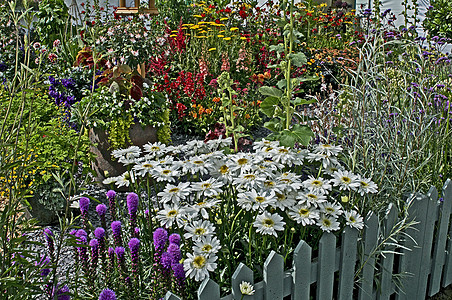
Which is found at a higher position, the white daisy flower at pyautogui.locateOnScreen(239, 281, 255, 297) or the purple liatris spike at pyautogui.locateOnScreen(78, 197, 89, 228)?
the purple liatris spike at pyautogui.locateOnScreen(78, 197, 89, 228)

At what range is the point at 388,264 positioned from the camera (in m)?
2.33

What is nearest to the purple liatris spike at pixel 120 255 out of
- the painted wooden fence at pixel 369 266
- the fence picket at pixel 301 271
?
the painted wooden fence at pixel 369 266

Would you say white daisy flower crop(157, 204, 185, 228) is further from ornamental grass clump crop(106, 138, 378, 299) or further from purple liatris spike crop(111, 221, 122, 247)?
purple liatris spike crop(111, 221, 122, 247)

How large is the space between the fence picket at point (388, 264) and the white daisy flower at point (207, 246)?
3.29ft

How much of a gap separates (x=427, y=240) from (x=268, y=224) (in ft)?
4.02

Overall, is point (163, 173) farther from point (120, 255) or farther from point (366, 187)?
point (366, 187)

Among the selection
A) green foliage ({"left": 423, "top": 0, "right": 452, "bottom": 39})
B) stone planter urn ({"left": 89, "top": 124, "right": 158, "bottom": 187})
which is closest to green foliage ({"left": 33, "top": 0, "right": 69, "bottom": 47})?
stone planter urn ({"left": 89, "top": 124, "right": 158, "bottom": 187})

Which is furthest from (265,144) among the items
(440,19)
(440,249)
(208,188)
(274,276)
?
(440,19)

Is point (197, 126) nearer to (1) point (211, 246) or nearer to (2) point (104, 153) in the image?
(2) point (104, 153)

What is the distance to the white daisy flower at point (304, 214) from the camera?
1864 millimetres

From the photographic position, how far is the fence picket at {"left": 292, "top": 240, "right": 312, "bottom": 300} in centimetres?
187

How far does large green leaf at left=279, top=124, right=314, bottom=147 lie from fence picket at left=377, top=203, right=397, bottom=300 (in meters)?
0.56

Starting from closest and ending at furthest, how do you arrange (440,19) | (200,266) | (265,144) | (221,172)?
(200,266) < (221,172) < (265,144) < (440,19)

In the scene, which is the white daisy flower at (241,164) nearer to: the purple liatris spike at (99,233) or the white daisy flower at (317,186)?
the white daisy flower at (317,186)
